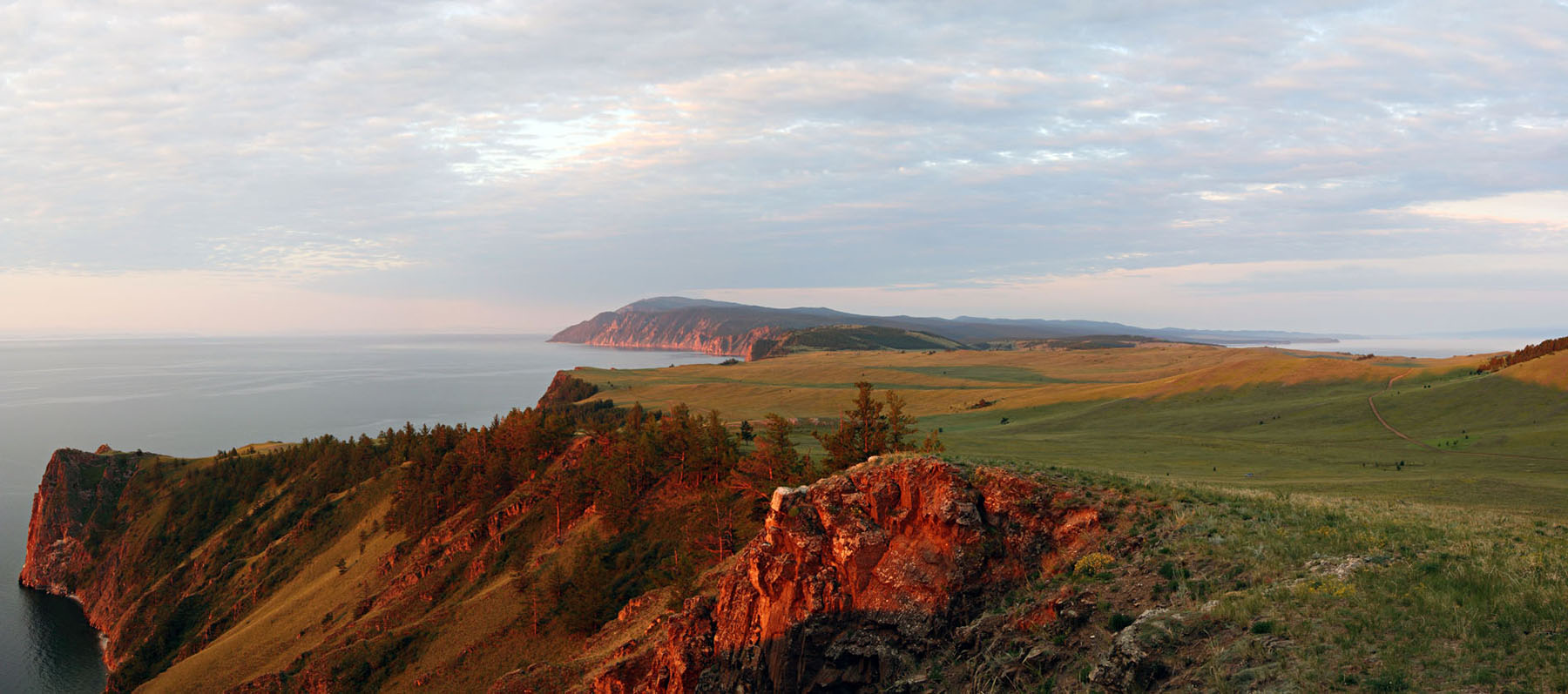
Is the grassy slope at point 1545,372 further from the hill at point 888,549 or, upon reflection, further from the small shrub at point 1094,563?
the small shrub at point 1094,563

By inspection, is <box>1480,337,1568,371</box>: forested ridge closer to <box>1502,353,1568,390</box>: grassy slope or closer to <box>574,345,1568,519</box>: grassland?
<box>574,345,1568,519</box>: grassland

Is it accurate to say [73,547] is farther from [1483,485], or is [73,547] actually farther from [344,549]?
[1483,485]

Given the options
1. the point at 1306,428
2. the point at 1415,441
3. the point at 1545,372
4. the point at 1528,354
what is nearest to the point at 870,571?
the point at 1415,441

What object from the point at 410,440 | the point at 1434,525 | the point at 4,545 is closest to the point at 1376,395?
the point at 1434,525

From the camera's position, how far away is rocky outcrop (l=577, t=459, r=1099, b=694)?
2545 centimetres

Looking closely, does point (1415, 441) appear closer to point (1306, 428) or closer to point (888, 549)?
point (1306, 428)

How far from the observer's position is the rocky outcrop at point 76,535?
9528cm

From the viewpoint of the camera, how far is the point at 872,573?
1089 inches

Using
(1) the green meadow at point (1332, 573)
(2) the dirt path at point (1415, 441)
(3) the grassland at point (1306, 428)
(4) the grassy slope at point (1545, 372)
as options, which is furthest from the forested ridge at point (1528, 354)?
(1) the green meadow at point (1332, 573)

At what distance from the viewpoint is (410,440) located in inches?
3625

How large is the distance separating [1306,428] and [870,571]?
6000cm

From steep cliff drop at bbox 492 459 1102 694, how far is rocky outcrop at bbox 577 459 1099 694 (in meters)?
0.04

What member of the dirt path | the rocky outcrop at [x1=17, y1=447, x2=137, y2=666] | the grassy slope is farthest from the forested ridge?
the rocky outcrop at [x1=17, y1=447, x2=137, y2=666]

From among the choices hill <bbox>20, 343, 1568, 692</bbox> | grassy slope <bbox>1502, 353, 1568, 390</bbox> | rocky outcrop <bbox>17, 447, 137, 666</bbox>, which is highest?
grassy slope <bbox>1502, 353, 1568, 390</bbox>
